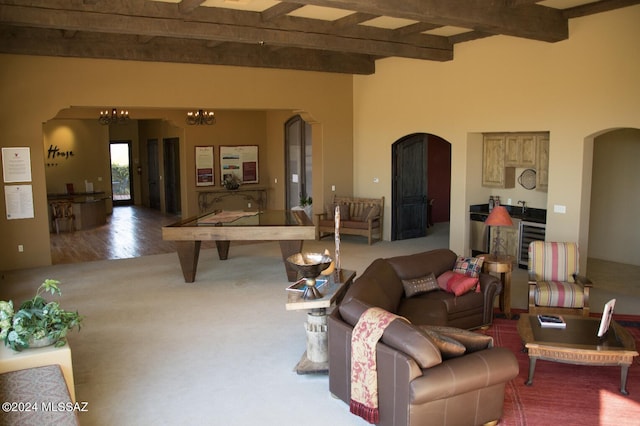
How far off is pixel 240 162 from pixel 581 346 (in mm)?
11304

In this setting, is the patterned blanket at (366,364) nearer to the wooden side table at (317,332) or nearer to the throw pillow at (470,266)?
the wooden side table at (317,332)

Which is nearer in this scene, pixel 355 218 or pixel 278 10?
pixel 278 10

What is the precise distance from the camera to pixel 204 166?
1458cm

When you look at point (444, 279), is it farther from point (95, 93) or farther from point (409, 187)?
point (95, 93)

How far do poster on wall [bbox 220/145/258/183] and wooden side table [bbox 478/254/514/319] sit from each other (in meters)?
9.26

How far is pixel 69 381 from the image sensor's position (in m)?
4.28

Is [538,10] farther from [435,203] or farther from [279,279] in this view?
[435,203]

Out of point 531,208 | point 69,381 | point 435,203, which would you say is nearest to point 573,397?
point 69,381

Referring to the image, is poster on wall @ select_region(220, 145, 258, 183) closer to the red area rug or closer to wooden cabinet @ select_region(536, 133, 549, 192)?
wooden cabinet @ select_region(536, 133, 549, 192)

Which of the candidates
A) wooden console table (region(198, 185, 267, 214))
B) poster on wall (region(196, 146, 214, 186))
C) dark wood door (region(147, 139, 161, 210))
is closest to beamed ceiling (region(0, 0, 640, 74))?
poster on wall (region(196, 146, 214, 186))

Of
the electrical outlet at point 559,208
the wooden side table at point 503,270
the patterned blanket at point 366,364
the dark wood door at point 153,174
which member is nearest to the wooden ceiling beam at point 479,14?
the electrical outlet at point 559,208

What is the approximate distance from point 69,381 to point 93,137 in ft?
43.7

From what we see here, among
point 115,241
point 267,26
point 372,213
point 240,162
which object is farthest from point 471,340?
point 240,162

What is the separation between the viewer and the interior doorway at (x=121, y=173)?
1881 centimetres
